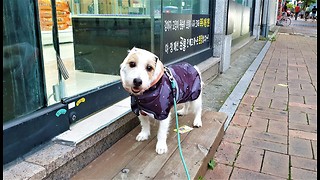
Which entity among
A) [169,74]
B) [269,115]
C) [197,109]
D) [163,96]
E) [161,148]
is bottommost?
[269,115]

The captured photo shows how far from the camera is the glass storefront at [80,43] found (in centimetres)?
197

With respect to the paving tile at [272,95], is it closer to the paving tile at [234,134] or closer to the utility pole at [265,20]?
the paving tile at [234,134]

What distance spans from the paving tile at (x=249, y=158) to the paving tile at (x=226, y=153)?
0.05 metres

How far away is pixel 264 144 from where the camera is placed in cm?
302

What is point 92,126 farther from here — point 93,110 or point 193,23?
point 193,23

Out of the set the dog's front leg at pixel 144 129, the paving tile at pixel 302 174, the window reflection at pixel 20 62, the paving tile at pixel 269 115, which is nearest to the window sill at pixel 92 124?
the dog's front leg at pixel 144 129

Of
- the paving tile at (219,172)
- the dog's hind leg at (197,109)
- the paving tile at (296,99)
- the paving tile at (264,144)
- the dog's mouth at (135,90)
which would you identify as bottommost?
the paving tile at (219,172)

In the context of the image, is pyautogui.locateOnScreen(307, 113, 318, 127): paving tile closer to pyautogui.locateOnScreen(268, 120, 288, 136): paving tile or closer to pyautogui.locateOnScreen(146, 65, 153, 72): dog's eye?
pyautogui.locateOnScreen(268, 120, 288, 136): paving tile

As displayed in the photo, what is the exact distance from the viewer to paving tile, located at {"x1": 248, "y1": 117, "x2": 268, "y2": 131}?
3.43m

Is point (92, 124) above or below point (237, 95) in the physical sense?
above

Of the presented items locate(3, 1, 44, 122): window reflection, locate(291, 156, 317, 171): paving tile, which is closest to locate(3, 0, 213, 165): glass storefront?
locate(3, 1, 44, 122): window reflection

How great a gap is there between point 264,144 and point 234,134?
0.33 metres

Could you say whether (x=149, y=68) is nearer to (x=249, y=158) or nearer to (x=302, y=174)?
(x=249, y=158)

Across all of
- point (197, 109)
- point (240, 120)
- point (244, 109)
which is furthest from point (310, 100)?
point (197, 109)
